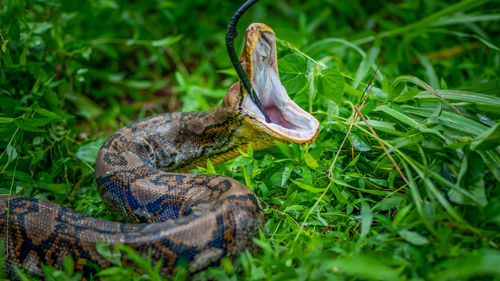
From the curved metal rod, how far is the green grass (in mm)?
475

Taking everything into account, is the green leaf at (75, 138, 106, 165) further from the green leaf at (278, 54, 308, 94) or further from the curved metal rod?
the green leaf at (278, 54, 308, 94)

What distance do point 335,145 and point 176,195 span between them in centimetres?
141

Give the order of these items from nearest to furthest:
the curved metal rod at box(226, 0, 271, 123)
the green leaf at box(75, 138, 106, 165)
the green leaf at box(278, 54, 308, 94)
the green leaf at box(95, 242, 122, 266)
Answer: the green leaf at box(95, 242, 122, 266)
the curved metal rod at box(226, 0, 271, 123)
the green leaf at box(278, 54, 308, 94)
the green leaf at box(75, 138, 106, 165)

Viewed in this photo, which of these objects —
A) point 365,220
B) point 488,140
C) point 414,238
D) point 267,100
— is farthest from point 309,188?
point 488,140

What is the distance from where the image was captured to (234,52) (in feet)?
9.39

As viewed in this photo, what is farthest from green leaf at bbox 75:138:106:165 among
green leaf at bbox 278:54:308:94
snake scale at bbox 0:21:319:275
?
green leaf at bbox 278:54:308:94

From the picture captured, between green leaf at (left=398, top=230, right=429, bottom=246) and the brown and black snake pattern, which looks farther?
the brown and black snake pattern

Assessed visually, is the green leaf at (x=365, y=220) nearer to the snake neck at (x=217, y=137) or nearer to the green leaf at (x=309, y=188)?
the green leaf at (x=309, y=188)

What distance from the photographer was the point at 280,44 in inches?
147

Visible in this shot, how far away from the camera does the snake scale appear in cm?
227

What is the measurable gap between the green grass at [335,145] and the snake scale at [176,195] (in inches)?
5.7

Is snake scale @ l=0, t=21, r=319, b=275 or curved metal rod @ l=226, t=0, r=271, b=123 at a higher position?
curved metal rod @ l=226, t=0, r=271, b=123

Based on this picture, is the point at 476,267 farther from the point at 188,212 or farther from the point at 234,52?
the point at 234,52

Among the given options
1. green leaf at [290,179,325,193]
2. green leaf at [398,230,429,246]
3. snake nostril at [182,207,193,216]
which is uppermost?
green leaf at [398,230,429,246]
